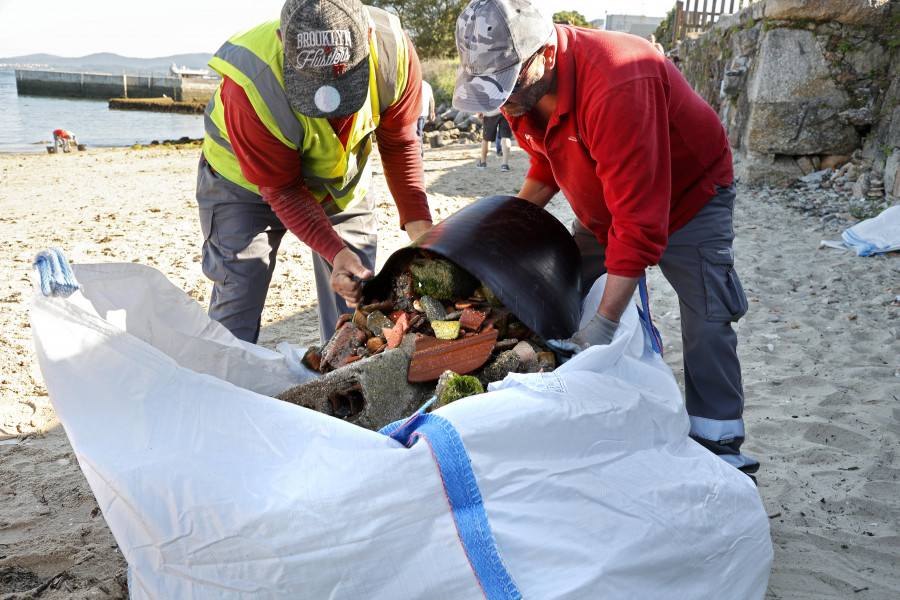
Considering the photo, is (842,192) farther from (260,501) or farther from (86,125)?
(86,125)

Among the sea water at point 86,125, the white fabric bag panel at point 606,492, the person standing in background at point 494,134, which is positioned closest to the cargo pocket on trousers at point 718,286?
the white fabric bag panel at point 606,492

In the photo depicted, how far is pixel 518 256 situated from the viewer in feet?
5.86

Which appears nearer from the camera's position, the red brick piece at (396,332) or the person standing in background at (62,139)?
the red brick piece at (396,332)

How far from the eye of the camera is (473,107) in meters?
1.63

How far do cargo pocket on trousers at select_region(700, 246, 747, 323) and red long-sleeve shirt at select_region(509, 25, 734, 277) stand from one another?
0.61 feet

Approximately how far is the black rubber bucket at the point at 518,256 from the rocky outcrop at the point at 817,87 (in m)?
4.67

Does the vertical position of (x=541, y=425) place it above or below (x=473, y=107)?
below

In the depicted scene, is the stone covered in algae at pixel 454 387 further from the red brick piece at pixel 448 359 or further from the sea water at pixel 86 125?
the sea water at pixel 86 125

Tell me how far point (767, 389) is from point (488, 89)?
203cm

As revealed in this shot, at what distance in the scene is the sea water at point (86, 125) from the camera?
21812 millimetres

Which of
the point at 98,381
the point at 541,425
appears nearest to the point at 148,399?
the point at 98,381

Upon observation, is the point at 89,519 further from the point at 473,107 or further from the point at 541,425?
the point at 473,107

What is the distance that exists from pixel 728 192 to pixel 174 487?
5.80ft

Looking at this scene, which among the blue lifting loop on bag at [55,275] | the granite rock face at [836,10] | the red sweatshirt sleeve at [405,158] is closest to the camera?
the blue lifting loop on bag at [55,275]
